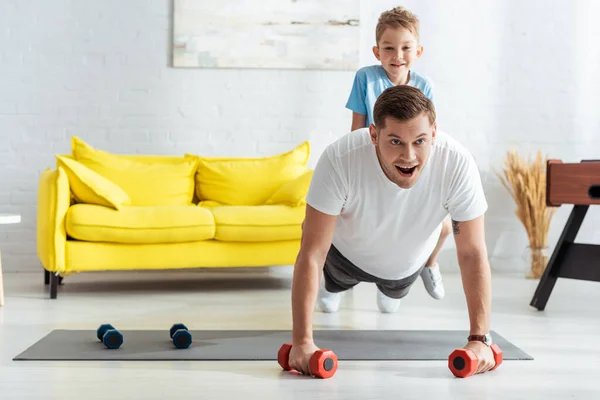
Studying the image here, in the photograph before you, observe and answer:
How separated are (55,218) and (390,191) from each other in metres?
2.31

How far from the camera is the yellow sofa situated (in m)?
4.35

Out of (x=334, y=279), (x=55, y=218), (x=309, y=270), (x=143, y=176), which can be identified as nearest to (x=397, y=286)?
(x=334, y=279)

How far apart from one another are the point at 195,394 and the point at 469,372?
82cm

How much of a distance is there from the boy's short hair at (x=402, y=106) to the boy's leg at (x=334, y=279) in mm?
862

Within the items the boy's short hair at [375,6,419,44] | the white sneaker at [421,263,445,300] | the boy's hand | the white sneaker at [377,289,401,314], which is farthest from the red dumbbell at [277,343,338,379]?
the boy's short hair at [375,6,419,44]

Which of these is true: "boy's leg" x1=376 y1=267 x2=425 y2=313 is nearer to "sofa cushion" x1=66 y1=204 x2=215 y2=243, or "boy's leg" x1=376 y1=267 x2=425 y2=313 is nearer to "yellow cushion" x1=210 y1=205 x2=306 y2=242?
"yellow cushion" x1=210 y1=205 x2=306 y2=242

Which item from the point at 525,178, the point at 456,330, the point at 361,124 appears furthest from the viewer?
the point at 525,178

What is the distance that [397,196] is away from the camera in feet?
8.71

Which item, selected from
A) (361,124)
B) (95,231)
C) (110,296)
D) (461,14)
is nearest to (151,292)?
(110,296)

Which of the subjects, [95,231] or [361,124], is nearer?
[361,124]

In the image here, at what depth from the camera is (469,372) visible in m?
2.44

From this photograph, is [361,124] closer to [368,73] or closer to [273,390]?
[368,73]

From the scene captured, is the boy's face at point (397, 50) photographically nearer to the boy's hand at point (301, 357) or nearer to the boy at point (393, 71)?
the boy at point (393, 71)

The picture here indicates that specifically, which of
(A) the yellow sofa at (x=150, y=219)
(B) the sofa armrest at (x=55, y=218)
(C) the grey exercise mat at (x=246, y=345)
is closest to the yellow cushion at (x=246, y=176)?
(A) the yellow sofa at (x=150, y=219)
